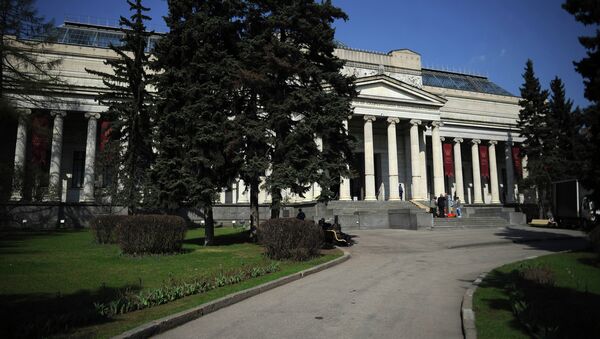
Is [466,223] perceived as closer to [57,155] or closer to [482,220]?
[482,220]

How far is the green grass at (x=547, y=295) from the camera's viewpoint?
590 centimetres

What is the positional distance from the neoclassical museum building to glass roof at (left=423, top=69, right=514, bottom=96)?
268 mm

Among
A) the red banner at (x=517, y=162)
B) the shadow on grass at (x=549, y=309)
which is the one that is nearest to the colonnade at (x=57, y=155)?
the shadow on grass at (x=549, y=309)

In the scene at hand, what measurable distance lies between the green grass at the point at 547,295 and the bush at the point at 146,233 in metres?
10.3

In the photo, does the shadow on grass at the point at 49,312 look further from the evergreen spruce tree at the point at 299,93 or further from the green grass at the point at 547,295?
the evergreen spruce tree at the point at 299,93

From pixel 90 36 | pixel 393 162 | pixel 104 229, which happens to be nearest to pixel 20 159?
pixel 90 36

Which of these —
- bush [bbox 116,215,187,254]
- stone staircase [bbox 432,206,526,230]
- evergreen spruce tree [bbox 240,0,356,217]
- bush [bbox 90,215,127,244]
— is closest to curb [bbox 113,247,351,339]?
bush [bbox 116,215,187,254]

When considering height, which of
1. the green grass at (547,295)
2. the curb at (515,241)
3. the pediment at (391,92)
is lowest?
the green grass at (547,295)

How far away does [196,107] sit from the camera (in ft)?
57.7

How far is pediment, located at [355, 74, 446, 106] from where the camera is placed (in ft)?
123

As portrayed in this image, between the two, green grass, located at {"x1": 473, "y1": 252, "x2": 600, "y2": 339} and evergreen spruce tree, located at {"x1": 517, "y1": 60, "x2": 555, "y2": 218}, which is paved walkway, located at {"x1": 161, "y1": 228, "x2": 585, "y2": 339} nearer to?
green grass, located at {"x1": 473, "y1": 252, "x2": 600, "y2": 339}

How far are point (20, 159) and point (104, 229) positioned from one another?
74.8 feet

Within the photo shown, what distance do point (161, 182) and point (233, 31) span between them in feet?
→ 27.6

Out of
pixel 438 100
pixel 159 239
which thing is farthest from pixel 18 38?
pixel 438 100
